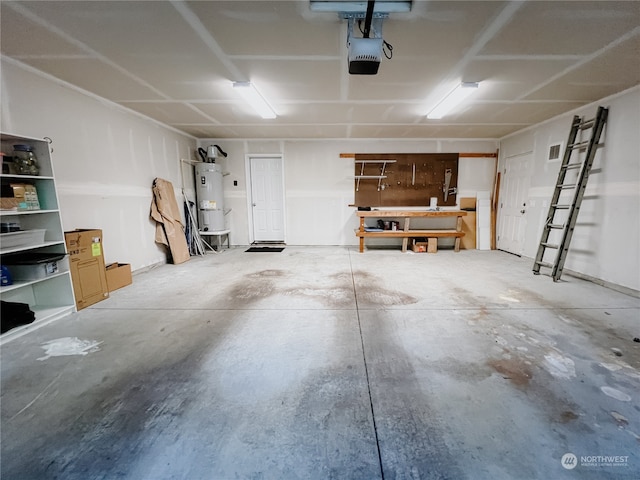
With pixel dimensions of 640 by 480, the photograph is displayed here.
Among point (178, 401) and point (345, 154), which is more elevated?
point (345, 154)

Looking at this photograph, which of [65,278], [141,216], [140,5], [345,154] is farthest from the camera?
[345,154]

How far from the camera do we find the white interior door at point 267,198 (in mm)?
6336

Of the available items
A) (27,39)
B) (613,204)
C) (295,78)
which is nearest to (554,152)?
(613,204)

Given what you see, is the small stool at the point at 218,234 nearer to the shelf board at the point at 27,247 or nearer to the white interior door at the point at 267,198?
the white interior door at the point at 267,198

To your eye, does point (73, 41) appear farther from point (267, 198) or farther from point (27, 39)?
point (267, 198)

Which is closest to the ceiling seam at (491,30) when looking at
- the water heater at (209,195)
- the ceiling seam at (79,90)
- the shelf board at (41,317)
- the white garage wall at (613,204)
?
the white garage wall at (613,204)

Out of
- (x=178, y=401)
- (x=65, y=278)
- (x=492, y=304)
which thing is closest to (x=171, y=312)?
(x=65, y=278)

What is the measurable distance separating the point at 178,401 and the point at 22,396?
98 centimetres

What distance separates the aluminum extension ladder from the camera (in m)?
3.60

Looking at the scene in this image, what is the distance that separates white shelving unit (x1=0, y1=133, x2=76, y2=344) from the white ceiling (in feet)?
3.06

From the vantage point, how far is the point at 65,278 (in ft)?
9.04

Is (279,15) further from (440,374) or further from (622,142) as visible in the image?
(622,142)

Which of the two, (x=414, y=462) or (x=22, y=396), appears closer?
(x=414, y=462)

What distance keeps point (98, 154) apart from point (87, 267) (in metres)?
1.53
